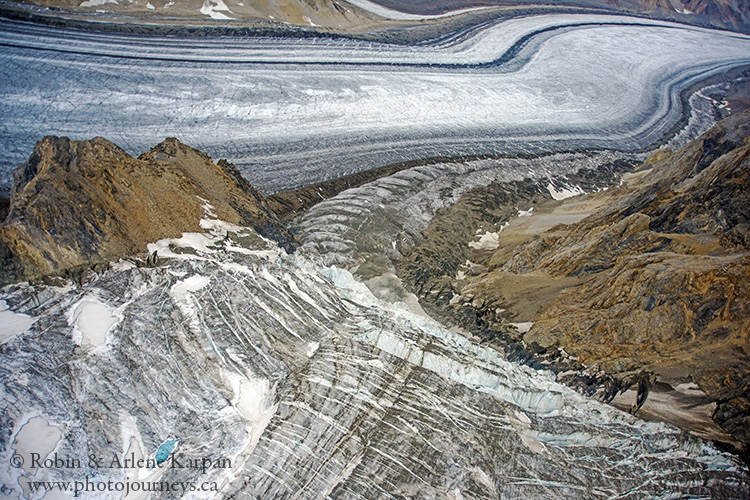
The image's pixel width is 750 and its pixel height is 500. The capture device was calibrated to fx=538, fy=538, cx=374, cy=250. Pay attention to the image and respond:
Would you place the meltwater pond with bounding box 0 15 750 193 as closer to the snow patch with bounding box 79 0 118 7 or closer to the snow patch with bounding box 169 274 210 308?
the snow patch with bounding box 79 0 118 7

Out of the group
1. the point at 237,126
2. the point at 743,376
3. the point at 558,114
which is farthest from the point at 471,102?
the point at 743,376

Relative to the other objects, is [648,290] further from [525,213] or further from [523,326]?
[525,213]

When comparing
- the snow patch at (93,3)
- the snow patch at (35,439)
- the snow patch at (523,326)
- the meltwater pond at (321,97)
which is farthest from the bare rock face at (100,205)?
the snow patch at (93,3)

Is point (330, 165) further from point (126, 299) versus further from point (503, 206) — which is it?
point (126, 299)

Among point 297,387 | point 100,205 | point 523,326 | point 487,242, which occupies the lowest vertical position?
point 297,387

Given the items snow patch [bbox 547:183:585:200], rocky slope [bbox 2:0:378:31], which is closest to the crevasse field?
snow patch [bbox 547:183:585:200]

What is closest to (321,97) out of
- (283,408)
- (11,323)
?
(11,323)
